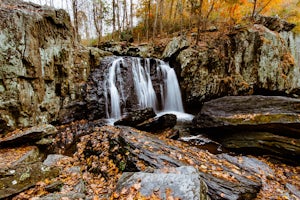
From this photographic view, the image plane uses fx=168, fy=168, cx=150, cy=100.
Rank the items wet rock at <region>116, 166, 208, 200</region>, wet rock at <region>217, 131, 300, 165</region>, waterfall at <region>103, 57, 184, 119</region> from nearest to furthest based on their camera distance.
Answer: wet rock at <region>116, 166, 208, 200</region>, wet rock at <region>217, 131, 300, 165</region>, waterfall at <region>103, 57, 184, 119</region>

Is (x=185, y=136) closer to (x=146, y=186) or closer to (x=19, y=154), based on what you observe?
(x=146, y=186)

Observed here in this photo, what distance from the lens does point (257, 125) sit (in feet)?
18.9

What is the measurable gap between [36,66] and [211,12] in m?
17.2

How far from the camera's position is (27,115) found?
650 cm

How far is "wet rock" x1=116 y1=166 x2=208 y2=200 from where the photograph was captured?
1.99 m

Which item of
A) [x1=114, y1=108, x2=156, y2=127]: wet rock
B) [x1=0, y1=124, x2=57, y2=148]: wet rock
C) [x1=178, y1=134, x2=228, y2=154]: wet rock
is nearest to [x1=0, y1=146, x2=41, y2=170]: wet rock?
[x1=0, y1=124, x2=57, y2=148]: wet rock

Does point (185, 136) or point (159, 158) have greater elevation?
point (159, 158)

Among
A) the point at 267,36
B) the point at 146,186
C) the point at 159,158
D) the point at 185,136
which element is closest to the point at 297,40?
the point at 267,36

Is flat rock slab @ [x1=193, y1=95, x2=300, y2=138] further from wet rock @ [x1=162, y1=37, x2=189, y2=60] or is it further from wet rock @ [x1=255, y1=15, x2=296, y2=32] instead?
wet rock @ [x1=255, y1=15, x2=296, y2=32]

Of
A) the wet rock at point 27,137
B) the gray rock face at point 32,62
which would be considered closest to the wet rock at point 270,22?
the gray rock face at point 32,62

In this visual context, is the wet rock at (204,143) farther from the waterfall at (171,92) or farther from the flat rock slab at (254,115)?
the waterfall at (171,92)

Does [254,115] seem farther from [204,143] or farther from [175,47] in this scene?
[175,47]

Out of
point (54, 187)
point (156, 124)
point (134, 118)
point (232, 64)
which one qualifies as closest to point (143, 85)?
point (134, 118)

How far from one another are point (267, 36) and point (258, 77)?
3.01 m
